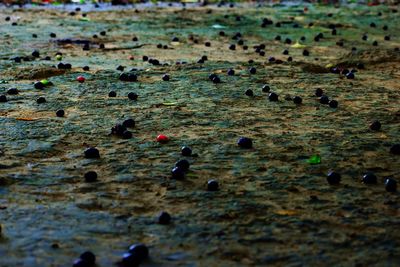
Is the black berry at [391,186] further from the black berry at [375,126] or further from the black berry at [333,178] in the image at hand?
the black berry at [375,126]

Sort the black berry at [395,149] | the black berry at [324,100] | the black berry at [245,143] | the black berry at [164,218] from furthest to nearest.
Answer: the black berry at [324,100]
the black berry at [245,143]
the black berry at [395,149]
the black berry at [164,218]

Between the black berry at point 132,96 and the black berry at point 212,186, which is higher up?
the black berry at point 132,96

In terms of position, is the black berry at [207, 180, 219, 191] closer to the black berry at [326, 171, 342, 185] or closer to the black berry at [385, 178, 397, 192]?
the black berry at [326, 171, 342, 185]

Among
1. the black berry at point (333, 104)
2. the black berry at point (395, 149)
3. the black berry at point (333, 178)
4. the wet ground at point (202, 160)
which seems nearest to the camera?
the wet ground at point (202, 160)

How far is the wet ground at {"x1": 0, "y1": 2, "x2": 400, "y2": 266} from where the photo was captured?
142 inches

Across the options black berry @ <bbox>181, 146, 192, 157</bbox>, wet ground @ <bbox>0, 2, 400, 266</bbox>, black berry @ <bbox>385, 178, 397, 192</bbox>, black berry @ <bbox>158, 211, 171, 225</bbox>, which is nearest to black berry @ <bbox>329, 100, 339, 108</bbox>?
wet ground @ <bbox>0, 2, 400, 266</bbox>

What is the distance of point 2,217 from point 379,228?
227 centimetres

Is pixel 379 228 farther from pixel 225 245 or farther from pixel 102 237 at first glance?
pixel 102 237

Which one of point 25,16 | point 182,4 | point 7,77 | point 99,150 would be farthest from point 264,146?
point 182,4

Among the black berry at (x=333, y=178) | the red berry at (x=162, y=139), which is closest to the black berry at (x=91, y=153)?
the red berry at (x=162, y=139)

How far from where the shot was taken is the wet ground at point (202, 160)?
3602 mm

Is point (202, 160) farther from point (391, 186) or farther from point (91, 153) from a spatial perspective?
point (391, 186)

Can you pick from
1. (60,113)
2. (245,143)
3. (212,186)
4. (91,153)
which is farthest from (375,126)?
(60,113)

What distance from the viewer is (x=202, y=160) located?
16.6 ft
